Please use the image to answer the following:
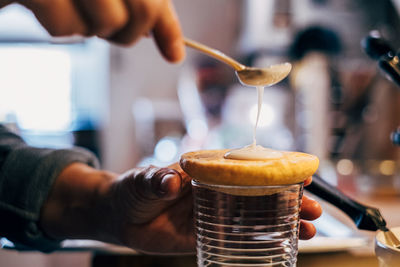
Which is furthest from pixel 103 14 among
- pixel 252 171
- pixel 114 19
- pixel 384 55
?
pixel 384 55

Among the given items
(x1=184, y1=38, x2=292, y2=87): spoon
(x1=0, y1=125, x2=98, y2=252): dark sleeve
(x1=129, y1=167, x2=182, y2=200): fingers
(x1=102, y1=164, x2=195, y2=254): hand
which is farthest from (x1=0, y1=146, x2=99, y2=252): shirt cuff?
(x1=184, y1=38, x2=292, y2=87): spoon

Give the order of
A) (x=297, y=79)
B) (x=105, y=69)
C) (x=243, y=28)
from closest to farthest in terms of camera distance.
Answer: (x=297, y=79)
(x=243, y=28)
(x=105, y=69)

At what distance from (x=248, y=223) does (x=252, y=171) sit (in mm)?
70

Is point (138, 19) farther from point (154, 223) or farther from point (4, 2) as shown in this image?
point (154, 223)

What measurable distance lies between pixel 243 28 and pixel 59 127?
2.40 meters

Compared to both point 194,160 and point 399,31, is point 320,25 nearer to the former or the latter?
point 399,31

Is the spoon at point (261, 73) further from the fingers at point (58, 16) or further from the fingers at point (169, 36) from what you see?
the fingers at point (58, 16)

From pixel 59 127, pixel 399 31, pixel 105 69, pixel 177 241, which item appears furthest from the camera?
pixel 59 127

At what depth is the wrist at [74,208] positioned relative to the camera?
0.75 m

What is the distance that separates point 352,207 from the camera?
53cm

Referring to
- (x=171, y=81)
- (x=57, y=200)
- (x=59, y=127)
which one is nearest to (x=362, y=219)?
(x=57, y=200)

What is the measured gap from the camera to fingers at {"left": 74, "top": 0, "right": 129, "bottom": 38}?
455 millimetres

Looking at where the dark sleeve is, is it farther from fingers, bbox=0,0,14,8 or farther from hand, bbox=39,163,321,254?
fingers, bbox=0,0,14,8

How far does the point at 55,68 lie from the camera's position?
4.47m
